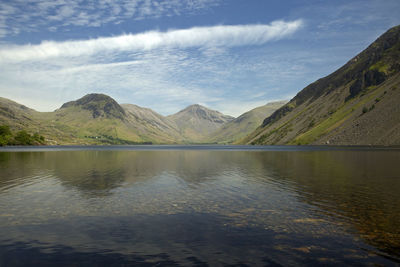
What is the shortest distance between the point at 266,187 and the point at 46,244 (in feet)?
102

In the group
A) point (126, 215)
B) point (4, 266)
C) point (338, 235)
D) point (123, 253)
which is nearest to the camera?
point (4, 266)

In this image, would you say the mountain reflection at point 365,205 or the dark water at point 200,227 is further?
the mountain reflection at point 365,205

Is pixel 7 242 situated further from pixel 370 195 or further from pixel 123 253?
pixel 370 195

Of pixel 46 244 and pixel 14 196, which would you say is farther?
pixel 14 196

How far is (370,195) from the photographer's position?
34562 mm

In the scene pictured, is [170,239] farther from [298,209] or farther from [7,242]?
[298,209]

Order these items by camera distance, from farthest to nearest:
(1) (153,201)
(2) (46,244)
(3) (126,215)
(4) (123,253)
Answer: (1) (153,201), (3) (126,215), (2) (46,244), (4) (123,253)

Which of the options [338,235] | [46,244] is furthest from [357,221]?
[46,244]

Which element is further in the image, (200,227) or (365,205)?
(365,205)

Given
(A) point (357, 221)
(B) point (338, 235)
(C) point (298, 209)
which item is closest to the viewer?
(B) point (338, 235)

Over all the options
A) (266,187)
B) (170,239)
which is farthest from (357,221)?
(266,187)

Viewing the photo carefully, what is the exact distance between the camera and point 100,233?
20750 millimetres

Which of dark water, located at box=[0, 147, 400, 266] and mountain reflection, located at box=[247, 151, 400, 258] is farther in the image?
mountain reflection, located at box=[247, 151, 400, 258]

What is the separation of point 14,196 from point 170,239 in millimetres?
25968
